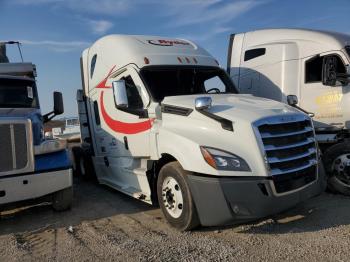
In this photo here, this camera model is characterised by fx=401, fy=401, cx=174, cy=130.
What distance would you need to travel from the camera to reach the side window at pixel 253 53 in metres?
9.00

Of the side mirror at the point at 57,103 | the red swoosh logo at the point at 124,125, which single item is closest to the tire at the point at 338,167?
the red swoosh logo at the point at 124,125

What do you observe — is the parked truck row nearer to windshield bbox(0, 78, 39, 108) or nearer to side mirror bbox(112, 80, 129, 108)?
side mirror bbox(112, 80, 129, 108)

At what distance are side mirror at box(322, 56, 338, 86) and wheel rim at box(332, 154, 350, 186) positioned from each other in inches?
55.2

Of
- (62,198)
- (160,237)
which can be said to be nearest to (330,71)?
(160,237)

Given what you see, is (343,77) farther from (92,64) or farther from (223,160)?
(92,64)

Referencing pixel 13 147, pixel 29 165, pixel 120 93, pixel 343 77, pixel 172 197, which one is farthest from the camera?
pixel 343 77

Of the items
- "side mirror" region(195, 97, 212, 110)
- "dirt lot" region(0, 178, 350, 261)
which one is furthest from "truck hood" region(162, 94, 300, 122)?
"dirt lot" region(0, 178, 350, 261)

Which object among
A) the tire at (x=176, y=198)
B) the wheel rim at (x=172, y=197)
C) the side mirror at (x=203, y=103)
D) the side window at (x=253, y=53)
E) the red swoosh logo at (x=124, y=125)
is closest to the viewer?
the tire at (x=176, y=198)

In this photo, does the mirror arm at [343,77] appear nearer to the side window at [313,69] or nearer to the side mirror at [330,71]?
the side mirror at [330,71]

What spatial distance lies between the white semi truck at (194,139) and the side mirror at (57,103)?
109 cm

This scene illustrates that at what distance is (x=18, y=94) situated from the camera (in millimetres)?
7977

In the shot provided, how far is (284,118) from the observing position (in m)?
5.36

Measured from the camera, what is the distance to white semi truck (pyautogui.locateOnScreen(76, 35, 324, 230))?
4.93m

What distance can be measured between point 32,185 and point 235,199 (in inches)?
127
